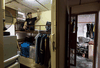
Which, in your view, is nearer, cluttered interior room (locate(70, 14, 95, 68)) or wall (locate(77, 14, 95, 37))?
cluttered interior room (locate(70, 14, 95, 68))

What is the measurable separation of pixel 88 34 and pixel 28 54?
2.88 metres

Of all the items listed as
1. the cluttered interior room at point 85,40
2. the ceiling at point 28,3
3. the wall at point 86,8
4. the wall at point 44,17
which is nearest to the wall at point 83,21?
the cluttered interior room at point 85,40

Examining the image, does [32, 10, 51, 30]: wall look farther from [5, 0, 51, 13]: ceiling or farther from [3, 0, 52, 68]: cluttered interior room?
[5, 0, 51, 13]: ceiling

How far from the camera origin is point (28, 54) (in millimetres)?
1966

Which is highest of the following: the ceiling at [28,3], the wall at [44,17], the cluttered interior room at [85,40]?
the ceiling at [28,3]

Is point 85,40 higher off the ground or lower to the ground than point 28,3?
lower

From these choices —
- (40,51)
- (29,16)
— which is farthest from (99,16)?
(29,16)

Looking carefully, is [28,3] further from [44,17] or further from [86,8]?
[86,8]

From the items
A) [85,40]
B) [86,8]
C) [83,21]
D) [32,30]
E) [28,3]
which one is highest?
[28,3]

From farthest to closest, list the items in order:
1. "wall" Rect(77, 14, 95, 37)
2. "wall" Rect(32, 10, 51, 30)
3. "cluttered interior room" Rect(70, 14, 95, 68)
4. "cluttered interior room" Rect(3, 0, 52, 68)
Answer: "wall" Rect(77, 14, 95, 37), "cluttered interior room" Rect(70, 14, 95, 68), "wall" Rect(32, 10, 51, 30), "cluttered interior room" Rect(3, 0, 52, 68)

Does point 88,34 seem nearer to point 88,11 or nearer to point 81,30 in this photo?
point 81,30

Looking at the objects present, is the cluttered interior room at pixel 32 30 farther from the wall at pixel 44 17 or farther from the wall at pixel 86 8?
the wall at pixel 86 8

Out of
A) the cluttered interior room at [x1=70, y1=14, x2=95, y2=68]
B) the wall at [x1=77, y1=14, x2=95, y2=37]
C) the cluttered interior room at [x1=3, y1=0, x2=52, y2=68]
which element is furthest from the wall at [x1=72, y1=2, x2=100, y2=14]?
the wall at [x1=77, y1=14, x2=95, y2=37]

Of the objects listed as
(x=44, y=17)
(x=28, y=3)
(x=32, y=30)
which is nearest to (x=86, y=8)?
(x=44, y=17)
